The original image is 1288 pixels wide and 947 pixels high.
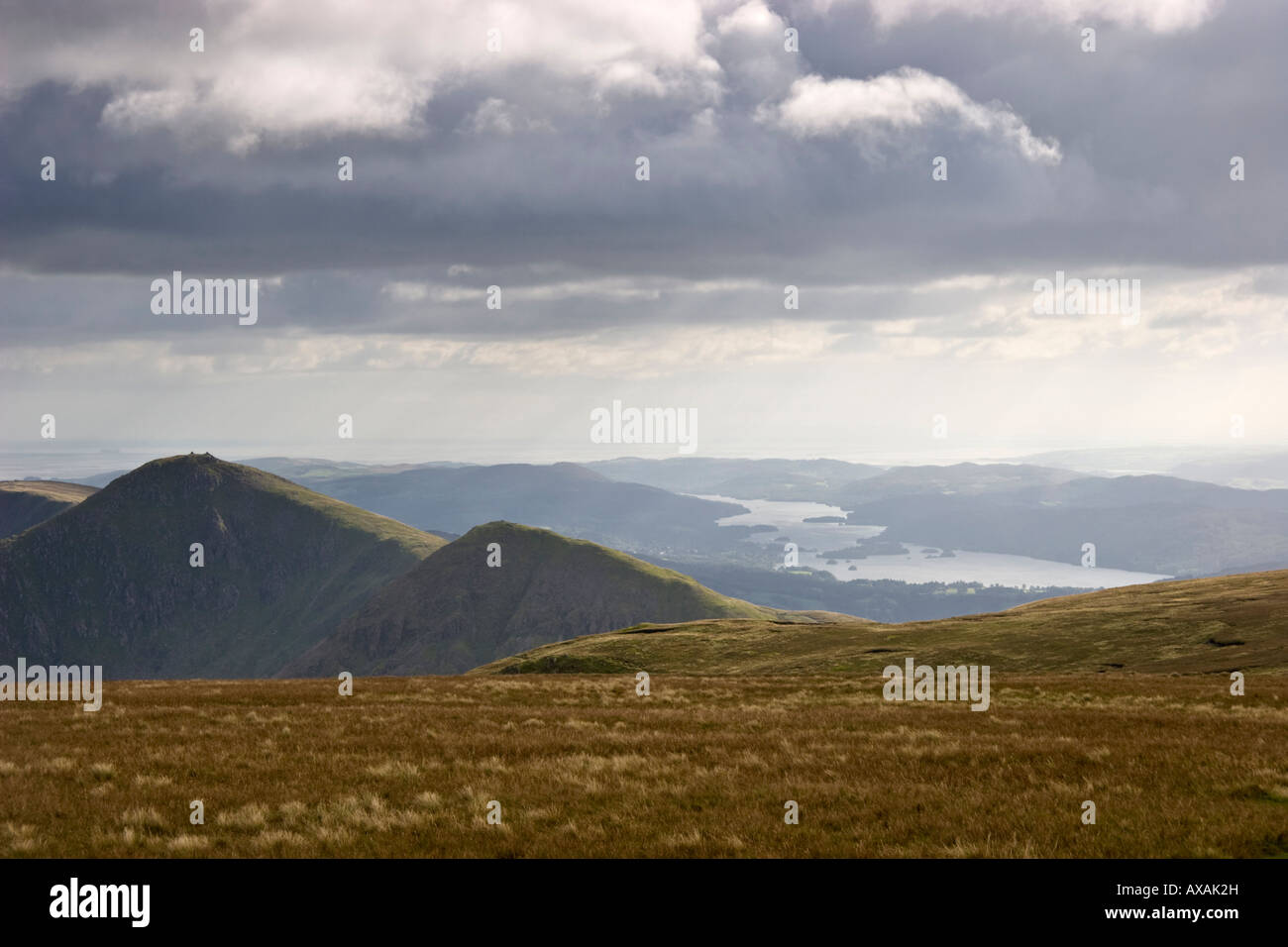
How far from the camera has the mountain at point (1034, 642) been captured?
2192 inches

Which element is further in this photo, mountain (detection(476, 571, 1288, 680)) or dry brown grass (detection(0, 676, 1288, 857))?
mountain (detection(476, 571, 1288, 680))

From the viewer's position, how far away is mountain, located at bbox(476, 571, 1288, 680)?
55.7m

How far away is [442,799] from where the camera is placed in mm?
16391

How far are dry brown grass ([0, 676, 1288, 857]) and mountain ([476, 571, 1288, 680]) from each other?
18.9 m

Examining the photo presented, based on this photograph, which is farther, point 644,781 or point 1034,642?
point 1034,642

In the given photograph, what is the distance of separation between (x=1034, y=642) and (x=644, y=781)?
5663cm

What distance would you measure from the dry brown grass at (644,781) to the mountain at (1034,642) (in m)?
18.9

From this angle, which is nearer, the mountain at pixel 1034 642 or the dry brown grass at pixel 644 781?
the dry brown grass at pixel 644 781

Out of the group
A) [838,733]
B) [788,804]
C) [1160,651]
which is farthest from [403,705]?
[1160,651]

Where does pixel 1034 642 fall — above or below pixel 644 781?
below

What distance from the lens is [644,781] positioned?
18.1 m

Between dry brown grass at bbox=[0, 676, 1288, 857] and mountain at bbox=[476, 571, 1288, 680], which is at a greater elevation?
dry brown grass at bbox=[0, 676, 1288, 857]
